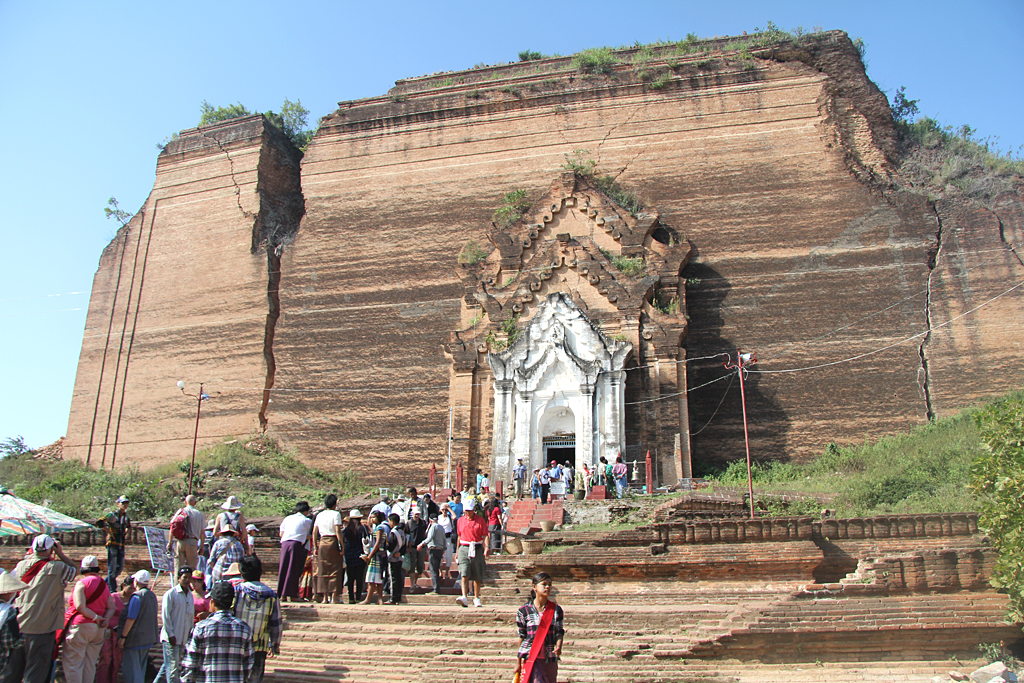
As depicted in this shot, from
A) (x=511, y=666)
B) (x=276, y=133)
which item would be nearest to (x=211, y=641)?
(x=511, y=666)

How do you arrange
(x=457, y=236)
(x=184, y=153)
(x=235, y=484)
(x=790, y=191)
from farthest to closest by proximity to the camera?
(x=184, y=153)
(x=457, y=236)
(x=790, y=191)
(x=235, y=484)

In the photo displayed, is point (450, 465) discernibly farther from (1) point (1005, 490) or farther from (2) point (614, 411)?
(1) point (1005, 490)

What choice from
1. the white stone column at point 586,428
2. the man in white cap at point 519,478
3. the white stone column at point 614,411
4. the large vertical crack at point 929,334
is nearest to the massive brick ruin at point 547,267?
the large vertical crack at point 929,334

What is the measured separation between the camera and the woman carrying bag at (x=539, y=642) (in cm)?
587

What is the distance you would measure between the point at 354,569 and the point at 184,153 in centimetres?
2546

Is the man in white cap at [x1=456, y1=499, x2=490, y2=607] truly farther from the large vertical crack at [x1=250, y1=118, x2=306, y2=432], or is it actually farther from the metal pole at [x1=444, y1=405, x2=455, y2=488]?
the large vertical crack at [x1=250, y1=118, x2=306, y2=432]

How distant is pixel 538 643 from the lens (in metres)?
5.89

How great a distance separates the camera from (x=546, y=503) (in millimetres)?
16953

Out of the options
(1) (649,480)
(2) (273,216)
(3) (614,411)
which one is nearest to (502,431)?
(3) (614,411)

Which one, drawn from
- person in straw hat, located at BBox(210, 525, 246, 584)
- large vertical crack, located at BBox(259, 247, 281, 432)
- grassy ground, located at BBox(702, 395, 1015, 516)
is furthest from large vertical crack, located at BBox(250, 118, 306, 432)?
person in straw hat, located at BBox(210, 525, 246, 584)

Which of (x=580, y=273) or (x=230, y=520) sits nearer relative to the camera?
(x=230, y=520)

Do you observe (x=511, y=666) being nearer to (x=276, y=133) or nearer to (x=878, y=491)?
(x=878, y=491)

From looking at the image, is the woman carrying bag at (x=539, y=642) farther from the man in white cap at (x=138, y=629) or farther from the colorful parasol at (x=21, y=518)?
the colorful parasol at (x=21, y=518)

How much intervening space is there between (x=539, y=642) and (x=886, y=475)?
42.3ft
